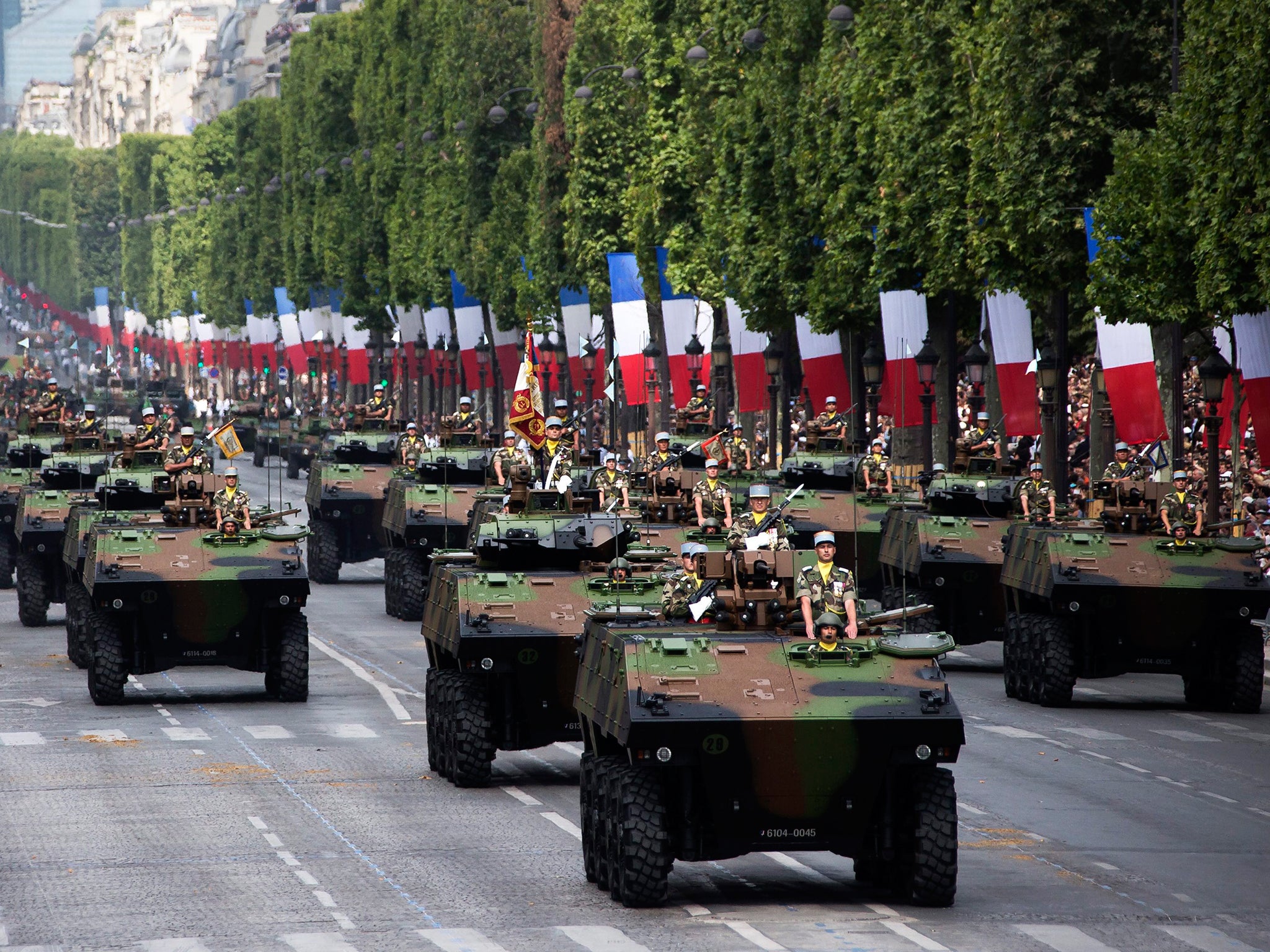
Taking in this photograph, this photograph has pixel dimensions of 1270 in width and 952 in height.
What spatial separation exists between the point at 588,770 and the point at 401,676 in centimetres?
1422

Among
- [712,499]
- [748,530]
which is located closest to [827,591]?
[748,530]

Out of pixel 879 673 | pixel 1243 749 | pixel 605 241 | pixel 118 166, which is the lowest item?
pixel 1243 749

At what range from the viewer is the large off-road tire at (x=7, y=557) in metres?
46.8

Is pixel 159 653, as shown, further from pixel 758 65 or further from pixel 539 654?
pixel 758 65

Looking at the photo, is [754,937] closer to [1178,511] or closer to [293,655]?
[293,655]

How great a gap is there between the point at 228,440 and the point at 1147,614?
12840 mm

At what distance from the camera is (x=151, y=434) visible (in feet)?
131

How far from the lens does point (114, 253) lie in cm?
19075

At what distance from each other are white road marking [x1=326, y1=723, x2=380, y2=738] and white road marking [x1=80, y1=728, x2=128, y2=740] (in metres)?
2.00

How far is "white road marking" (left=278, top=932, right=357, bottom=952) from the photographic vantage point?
14.5 meters

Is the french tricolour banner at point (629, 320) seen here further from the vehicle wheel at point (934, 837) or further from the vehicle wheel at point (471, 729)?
the vehicle wheel at point (934, 837)

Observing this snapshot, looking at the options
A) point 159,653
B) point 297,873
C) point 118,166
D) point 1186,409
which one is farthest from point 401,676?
point 118,166

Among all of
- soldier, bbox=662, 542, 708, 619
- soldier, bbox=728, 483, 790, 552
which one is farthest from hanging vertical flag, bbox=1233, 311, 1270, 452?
soldier, bbox=662, 542, 708, 619

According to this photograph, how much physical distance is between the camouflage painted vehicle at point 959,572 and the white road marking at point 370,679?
6393 millimetres
